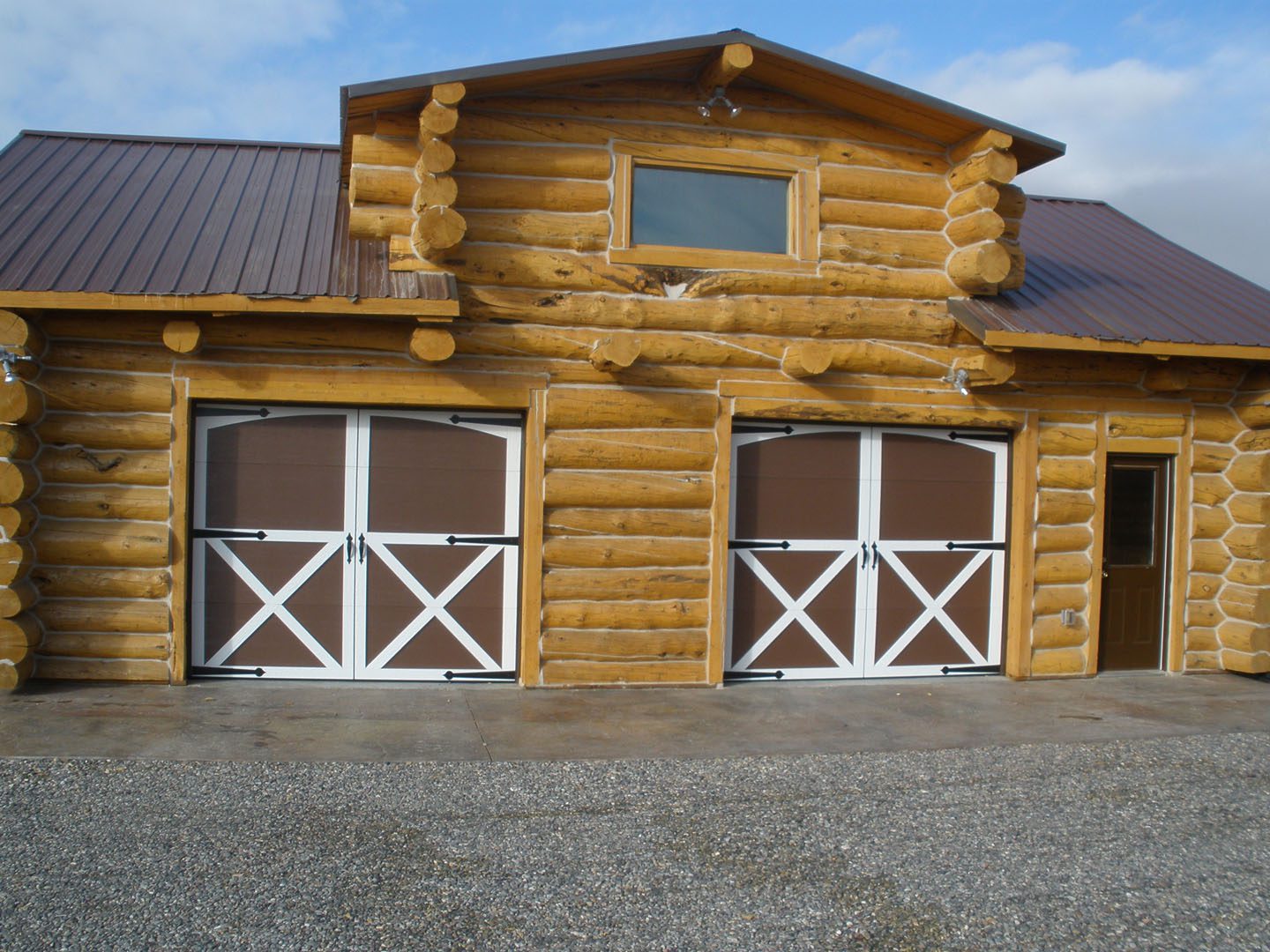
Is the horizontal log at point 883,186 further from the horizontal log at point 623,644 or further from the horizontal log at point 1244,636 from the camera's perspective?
the horizontal log at point 1244,636

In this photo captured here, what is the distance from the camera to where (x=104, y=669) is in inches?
310

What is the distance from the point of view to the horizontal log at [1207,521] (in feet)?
31.5

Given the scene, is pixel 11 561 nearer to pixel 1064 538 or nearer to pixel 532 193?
pixel 532 193

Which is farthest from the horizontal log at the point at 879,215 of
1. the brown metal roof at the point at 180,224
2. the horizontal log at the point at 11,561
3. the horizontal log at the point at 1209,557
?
the horizontal log at the point at 11,561

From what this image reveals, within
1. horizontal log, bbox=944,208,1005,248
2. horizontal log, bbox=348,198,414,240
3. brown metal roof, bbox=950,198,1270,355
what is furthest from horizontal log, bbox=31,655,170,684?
horizontal log, bbox=944,208,1005,248

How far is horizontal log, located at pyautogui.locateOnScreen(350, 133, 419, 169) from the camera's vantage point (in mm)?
8234

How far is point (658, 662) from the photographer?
8.48 meters

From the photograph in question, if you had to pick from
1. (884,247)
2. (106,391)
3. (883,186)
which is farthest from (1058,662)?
(106,391)

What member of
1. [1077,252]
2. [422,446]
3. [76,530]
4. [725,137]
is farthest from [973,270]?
[76,530]

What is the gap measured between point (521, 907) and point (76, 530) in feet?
17.1

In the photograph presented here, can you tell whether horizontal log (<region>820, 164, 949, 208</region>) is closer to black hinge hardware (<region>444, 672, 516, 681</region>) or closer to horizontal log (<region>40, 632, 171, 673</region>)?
black hinge hardware (<region>444, 672, 516, 681</region>)

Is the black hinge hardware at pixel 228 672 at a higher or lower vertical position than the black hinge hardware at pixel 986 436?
lower

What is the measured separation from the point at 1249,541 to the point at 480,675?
692 centimetres

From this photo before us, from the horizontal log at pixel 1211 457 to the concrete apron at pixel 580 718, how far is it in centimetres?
201
